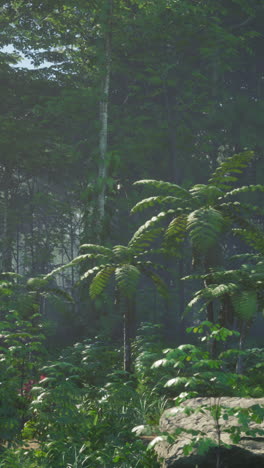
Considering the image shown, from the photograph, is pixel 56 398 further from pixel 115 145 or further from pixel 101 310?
pixel 115 145

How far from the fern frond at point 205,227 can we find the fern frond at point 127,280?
1.51m

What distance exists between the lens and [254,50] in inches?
1041

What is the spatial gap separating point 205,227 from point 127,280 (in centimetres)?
206

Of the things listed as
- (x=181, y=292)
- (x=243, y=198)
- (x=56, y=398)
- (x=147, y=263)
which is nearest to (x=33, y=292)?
(x=147, y=263)

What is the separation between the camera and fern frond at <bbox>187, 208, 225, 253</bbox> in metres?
9.44

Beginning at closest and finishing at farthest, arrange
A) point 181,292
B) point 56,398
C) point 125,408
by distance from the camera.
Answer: point 56,398, point 125,408, point 181,292

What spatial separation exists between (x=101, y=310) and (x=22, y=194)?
49.3 ft

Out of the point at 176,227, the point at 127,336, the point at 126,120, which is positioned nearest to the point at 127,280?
the point at 176,227

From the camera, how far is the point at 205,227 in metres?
9.52

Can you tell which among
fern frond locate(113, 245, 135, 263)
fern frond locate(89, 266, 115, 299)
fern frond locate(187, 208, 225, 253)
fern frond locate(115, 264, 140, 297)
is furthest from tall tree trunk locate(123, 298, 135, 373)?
fern frond locate(187, 208, 225, 253)

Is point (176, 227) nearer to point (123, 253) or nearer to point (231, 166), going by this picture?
point (231, 166)

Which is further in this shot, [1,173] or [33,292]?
[1,173]

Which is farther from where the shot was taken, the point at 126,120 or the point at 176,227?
the point at 126,120

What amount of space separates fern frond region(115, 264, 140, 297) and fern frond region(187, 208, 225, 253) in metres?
1.51
